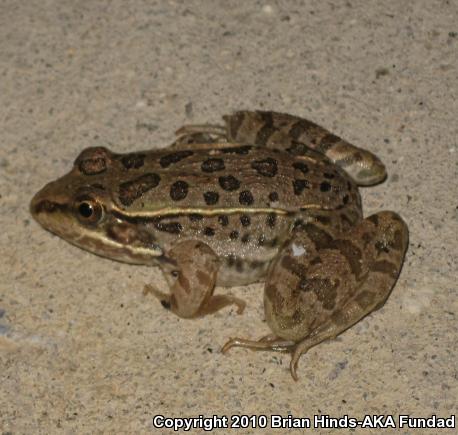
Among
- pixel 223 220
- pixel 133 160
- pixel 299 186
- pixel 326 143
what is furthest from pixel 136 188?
pixel 326 143

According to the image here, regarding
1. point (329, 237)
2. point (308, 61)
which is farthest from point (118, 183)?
point (308, 61)

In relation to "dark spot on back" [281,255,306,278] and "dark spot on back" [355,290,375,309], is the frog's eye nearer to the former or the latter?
"dark spot on back" [281,255,306,278]

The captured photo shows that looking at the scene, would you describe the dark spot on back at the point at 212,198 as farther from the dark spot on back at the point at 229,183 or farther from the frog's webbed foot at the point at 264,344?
the frog's webbed foot at the point at 264,344

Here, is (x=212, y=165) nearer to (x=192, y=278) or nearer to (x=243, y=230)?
(x=243, y=230)

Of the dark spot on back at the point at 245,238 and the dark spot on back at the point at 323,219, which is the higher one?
the dark spot on back at the point at 323,219

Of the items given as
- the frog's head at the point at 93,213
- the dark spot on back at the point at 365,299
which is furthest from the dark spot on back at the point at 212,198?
the dark spot on back at the point at 365,299

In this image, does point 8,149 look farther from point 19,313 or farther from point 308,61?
point 308,61
